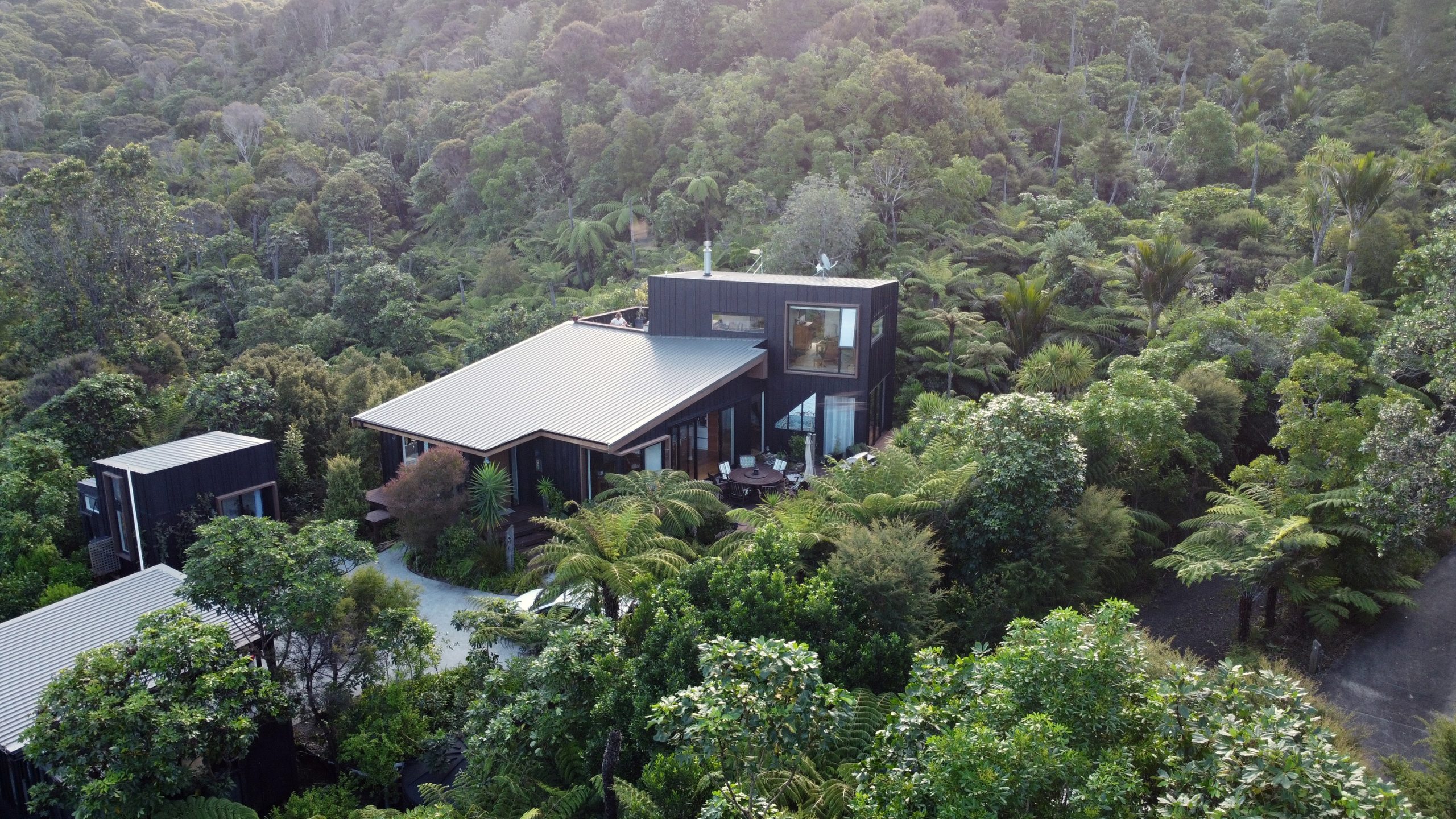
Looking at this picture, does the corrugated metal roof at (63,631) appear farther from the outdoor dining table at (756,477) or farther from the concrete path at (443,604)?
the outdoor dining table at (756,477)

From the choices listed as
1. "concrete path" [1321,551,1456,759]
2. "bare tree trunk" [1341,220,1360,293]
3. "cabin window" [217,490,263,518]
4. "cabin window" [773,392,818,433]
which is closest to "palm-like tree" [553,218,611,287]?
"cabin window" [773,392,818,433]

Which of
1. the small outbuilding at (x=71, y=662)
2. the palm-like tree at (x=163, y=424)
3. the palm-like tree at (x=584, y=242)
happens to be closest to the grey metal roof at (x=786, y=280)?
the palm-like tree at (x=163, y=424)

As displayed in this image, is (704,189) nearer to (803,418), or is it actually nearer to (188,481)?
(803,418)

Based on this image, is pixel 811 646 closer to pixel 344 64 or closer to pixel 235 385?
pixel 235 385

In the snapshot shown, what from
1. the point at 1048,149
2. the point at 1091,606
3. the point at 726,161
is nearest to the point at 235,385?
the point at 1091,606

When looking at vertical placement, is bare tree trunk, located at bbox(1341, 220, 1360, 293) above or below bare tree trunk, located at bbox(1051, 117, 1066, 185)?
below

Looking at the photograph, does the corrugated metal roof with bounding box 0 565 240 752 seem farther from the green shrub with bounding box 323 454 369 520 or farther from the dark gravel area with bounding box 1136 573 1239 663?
the dark gravel area with bounding box 1136 573 1239 663

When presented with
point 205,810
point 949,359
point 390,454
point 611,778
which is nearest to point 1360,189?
point 949,359
